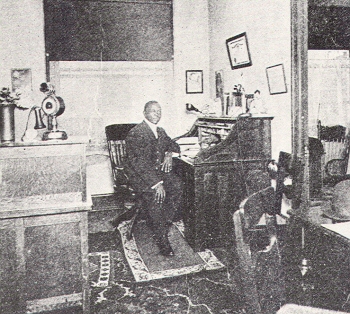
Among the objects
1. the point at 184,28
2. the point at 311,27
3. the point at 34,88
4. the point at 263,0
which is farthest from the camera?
the point at 184,28

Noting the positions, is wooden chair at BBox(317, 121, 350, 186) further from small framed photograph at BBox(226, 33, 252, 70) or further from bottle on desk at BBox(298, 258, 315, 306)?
small framed photograph at BBox(226, 33, 252, 70)

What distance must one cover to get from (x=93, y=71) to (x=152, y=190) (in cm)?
257

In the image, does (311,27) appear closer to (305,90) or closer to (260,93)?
(305,90)

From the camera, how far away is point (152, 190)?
3.99m

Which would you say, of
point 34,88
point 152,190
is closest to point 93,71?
point 34,88

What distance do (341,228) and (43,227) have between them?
186 centimetres

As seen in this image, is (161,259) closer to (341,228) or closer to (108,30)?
(341,228)

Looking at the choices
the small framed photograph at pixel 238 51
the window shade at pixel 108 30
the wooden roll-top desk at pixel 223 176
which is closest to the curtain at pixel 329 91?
the wooden roll-top desk at pixel 223 176

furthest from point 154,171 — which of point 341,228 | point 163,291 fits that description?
point 341,228

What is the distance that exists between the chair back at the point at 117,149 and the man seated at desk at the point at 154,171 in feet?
2.28

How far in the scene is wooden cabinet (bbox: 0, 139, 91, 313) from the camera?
100 inches

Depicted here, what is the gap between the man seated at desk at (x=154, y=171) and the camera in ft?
13.0

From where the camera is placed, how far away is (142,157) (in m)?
4.04

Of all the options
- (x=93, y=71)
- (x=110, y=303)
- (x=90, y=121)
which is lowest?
(x=110, y=303)
